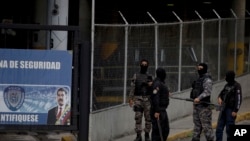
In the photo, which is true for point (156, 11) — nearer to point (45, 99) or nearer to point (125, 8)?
point (125, 8)

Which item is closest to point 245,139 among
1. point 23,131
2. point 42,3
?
point 23,131

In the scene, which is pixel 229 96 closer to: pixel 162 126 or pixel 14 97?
pixel 162 126

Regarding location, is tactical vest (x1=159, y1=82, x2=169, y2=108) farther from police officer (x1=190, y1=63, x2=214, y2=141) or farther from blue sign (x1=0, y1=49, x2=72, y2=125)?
blue sign (x1=0, y1=49, x2=72, y2=125)

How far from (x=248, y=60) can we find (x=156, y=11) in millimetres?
10713

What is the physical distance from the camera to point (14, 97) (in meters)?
9.64

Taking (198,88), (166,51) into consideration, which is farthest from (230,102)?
(166,51)

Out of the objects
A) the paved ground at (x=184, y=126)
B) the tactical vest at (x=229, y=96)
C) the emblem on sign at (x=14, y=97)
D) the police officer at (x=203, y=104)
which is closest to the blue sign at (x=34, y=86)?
the emblem on sign at (x=14, y=97)

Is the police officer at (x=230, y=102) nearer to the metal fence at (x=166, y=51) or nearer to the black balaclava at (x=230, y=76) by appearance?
the black balaclava at (x=230, y=76)

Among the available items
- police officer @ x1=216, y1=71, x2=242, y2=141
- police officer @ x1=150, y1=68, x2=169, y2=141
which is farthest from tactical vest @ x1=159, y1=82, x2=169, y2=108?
police officer @ x1=216, y1=71, x2=242, y2=141

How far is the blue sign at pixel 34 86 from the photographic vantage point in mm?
9609

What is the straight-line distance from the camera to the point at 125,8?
32.0 meters

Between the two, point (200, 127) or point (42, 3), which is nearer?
point (200, 127)

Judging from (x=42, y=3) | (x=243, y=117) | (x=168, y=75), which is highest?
(x=42, y=3)

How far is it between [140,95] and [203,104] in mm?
1561
